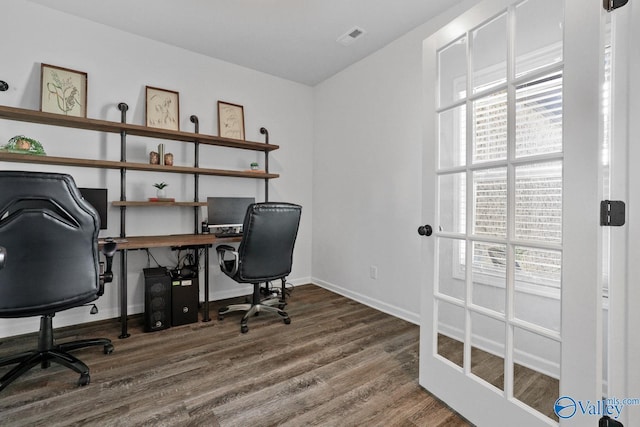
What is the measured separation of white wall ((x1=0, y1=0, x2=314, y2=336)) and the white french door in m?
2.41

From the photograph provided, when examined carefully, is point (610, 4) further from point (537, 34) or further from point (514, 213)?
point (514, 213)

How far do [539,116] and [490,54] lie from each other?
44 centimetres

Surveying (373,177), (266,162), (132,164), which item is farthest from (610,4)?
(132,164)

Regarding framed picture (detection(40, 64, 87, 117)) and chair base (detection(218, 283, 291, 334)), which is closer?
framed picture (detection(40, 64, 87, 117))

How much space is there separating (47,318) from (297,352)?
159 centimetres

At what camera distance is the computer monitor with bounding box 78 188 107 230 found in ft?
8.16

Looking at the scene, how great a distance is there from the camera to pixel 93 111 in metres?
2.70

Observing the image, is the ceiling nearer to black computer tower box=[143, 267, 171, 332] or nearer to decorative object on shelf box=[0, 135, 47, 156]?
decorative object on shelf box=[0, 135, 47, 156]

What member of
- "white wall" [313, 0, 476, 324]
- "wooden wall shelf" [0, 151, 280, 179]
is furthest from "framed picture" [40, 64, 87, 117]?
"white wall" [313, 0, 476, 324]

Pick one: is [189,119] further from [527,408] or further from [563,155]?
[527,408]

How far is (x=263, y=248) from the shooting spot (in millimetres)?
2537

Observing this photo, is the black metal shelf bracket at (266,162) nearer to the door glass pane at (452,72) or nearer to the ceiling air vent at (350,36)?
the ceiling air vent at (350,36)

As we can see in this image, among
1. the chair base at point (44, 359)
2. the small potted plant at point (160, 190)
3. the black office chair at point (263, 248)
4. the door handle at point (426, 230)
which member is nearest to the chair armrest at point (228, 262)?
the black office chair at point (263, 248)

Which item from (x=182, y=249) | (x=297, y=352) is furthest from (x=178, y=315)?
(x=297, y=352)
